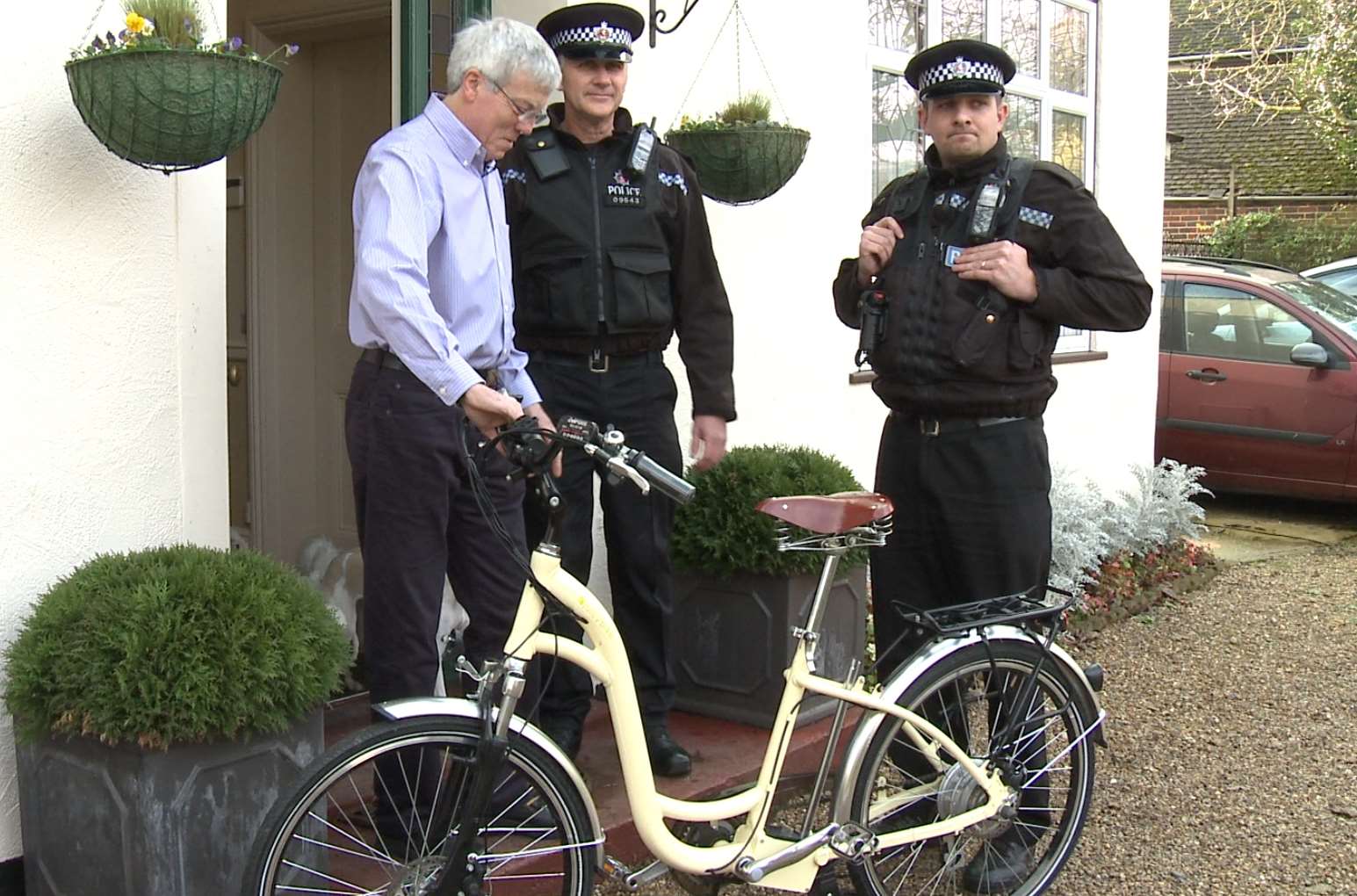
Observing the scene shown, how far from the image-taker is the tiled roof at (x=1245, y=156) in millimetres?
22516

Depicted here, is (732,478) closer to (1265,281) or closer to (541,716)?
(541,716)

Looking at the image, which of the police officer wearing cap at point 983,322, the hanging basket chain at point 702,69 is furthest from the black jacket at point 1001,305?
the hanging basket chain at point 702,69

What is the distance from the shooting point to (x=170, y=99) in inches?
115

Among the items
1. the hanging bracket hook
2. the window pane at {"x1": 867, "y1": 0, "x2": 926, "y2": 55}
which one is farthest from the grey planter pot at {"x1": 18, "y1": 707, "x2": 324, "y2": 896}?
the window pane at {"x1": 867, "y1": 0, "x2": 926, "y2": 55}

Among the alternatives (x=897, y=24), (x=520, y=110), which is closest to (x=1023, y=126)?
(x=897, y=24)

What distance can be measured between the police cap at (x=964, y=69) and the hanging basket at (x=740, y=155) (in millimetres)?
1078

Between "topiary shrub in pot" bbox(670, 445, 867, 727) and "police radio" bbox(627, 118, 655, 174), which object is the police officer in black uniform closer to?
"police radio" bbox(627, 118, 655, 174)

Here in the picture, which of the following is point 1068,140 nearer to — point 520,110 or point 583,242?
point 583,242

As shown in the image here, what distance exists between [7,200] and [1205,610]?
5814mm

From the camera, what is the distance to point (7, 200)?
310cm

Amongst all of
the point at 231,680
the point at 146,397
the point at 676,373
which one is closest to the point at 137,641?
the point at 231,680

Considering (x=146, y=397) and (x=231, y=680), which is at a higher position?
(x=146, y=397)

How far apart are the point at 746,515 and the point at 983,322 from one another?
126 centimetres

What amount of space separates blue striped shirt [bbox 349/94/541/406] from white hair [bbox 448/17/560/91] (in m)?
0.14
